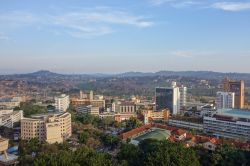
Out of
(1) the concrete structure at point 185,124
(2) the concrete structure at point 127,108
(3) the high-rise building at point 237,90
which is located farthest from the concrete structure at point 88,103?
(3) the high-rise building at point 237,90

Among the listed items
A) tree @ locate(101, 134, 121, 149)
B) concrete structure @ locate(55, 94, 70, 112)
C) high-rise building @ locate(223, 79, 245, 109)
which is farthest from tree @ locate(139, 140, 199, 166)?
concrete structure @ locate(55, 94, 70, 112)

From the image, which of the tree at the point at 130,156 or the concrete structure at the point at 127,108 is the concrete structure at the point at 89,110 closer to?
the concrete structure at the point at 127,108

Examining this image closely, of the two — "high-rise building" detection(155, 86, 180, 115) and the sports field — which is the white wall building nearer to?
"high-rise building" detection(155, 86, 180, 115)

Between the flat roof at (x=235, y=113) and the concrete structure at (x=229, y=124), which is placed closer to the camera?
the concrete structure at (x=229, y=124)

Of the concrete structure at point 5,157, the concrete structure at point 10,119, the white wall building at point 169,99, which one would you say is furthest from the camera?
the white wall building at point 169,99

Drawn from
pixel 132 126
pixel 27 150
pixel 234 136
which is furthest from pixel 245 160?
pixel 132 126

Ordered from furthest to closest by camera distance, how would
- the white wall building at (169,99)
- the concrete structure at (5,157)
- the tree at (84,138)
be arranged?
the white wall building at (169,99) → the tree at (84,138) → the concrete structure at (5,157)

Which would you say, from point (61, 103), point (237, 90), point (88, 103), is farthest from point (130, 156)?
point (88, 103)
